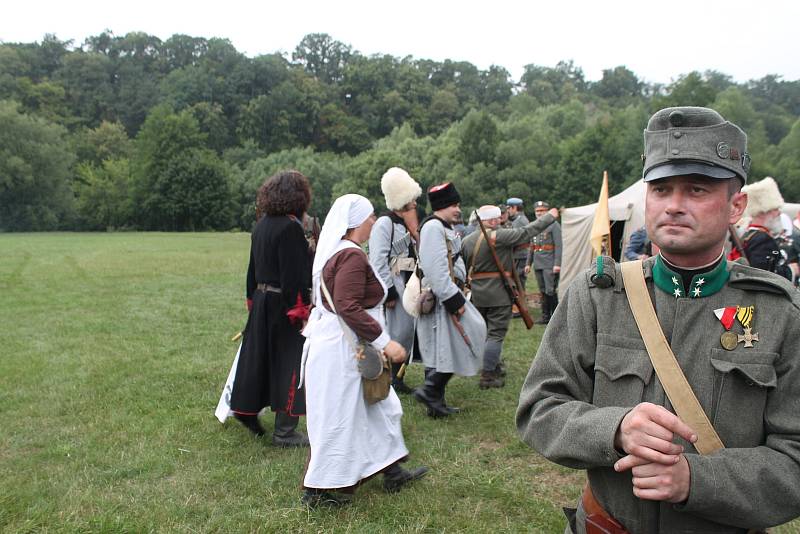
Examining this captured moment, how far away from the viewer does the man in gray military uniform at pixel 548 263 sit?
37.0 feet

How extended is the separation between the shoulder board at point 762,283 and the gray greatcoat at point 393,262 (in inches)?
184

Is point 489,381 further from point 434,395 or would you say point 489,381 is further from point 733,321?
point 733,321

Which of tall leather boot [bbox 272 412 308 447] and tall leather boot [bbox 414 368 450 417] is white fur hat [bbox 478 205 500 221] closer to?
tall leather boot [bbox 414 368 450 417]

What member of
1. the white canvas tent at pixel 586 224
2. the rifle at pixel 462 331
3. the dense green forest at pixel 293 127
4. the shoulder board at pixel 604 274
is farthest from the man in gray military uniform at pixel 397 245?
the dense green forest at pixel 293 127

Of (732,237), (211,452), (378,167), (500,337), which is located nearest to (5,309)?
(211,452)

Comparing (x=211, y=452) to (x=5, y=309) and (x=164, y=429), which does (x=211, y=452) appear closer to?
(x=164, y=429)

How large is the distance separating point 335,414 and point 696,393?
276cm

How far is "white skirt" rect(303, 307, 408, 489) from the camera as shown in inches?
157

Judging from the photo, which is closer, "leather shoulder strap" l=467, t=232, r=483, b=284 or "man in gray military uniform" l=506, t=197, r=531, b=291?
"leather shoulder strap" l=467, t=232, r=483, b=284

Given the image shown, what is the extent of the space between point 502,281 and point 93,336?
260 inches

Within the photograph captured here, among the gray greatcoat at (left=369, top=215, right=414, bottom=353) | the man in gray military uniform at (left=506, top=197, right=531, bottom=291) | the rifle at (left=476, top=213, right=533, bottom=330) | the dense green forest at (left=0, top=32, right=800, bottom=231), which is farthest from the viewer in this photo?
the dense green forest at (left=0, top=32, right=800, bottom=231)

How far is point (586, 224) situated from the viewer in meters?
12.7

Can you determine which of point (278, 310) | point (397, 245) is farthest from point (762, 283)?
point (397, 245)

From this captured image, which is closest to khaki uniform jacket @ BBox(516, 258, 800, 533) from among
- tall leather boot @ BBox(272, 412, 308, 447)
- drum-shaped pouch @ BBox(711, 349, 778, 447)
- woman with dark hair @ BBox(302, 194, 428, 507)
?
drum-shaped pouch @ BBox(711, 349, 778, 447)
